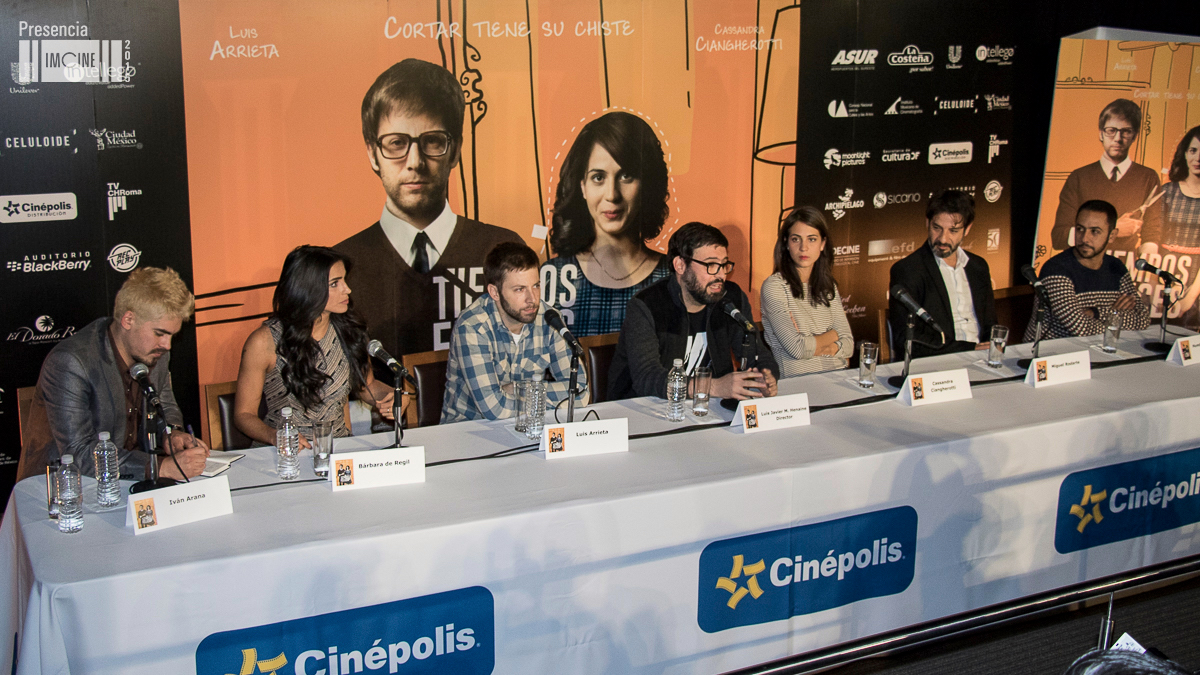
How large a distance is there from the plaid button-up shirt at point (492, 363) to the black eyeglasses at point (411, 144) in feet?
4.31

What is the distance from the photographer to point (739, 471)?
7.56ft

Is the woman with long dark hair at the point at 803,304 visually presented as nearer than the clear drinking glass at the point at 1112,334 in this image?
No

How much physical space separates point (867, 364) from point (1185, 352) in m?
1.26

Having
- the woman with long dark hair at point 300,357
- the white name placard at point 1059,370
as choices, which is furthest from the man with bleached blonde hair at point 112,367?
the white name placard at point 1059,370

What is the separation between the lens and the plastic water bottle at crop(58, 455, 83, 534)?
1.95 metres

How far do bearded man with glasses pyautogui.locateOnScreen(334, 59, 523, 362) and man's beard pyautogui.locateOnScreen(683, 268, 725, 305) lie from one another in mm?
1445

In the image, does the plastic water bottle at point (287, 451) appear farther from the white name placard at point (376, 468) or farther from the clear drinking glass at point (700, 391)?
the clear drinking glass at point (700, 391)

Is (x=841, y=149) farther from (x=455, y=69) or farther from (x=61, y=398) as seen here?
(x=61, y=398)

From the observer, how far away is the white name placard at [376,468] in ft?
7.16

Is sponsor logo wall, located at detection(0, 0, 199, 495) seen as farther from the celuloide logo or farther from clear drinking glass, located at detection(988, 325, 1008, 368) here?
clear drinking glass, located at detection(988, 325, 1008, 368)

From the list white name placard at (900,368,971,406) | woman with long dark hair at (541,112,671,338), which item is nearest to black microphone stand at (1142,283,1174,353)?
white name placard at (900,368,971,406)

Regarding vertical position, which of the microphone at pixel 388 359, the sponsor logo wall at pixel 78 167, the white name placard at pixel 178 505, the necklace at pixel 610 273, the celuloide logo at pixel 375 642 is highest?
the sponsor logo wall at pixel 78 167

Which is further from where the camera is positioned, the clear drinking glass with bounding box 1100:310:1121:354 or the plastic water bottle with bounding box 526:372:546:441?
the clear drinking glass with bounding box 1100:310:1121:354

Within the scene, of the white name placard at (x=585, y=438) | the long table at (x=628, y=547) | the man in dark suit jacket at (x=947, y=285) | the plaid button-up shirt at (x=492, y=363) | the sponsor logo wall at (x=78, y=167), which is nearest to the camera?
the long table at (x=628, y=547)
